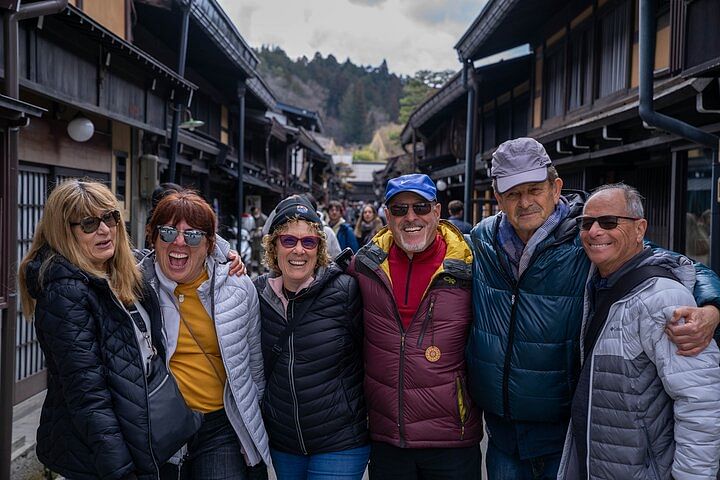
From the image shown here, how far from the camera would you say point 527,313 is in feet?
9.05

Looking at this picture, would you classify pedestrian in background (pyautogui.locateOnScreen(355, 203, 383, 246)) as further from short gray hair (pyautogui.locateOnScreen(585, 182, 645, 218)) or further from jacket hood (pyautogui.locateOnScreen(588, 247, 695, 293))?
jacket hood (pyautogui.locateOnScreen(588, 247, 695, 293))

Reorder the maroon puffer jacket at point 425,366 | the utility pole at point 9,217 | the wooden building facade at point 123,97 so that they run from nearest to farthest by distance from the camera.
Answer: the maroon puffer jacket at point 425,366 < the utility pole at point 9,217 < the wooden building facade at point 123,97

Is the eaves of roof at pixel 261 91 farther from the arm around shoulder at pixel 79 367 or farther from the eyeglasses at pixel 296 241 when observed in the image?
the arm around shoulder at pixel 79 367

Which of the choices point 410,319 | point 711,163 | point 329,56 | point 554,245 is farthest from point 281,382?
point 329,56

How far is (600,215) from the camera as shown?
254cm

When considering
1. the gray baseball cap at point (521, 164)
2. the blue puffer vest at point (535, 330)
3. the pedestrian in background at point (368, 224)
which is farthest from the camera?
the pedestrian in background at point (368, 224)

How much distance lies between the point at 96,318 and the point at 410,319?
4.79ft

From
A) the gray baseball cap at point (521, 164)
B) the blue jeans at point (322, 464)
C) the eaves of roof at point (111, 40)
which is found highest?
the eaves of roof at point (111, 40)

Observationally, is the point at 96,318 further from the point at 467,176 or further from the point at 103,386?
the point at 467,176

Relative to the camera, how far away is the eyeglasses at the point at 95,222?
2.64m

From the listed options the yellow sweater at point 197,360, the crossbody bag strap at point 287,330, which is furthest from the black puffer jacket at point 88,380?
the crossbody bag strap at point 287,330

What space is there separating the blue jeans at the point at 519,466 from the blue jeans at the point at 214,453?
132 centimetres

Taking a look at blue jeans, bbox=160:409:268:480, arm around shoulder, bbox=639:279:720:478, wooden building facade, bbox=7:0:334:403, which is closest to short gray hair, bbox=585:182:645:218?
arm around shoulder, bbox=639:279:720:478

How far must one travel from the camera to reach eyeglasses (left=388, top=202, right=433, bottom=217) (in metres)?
3.04
